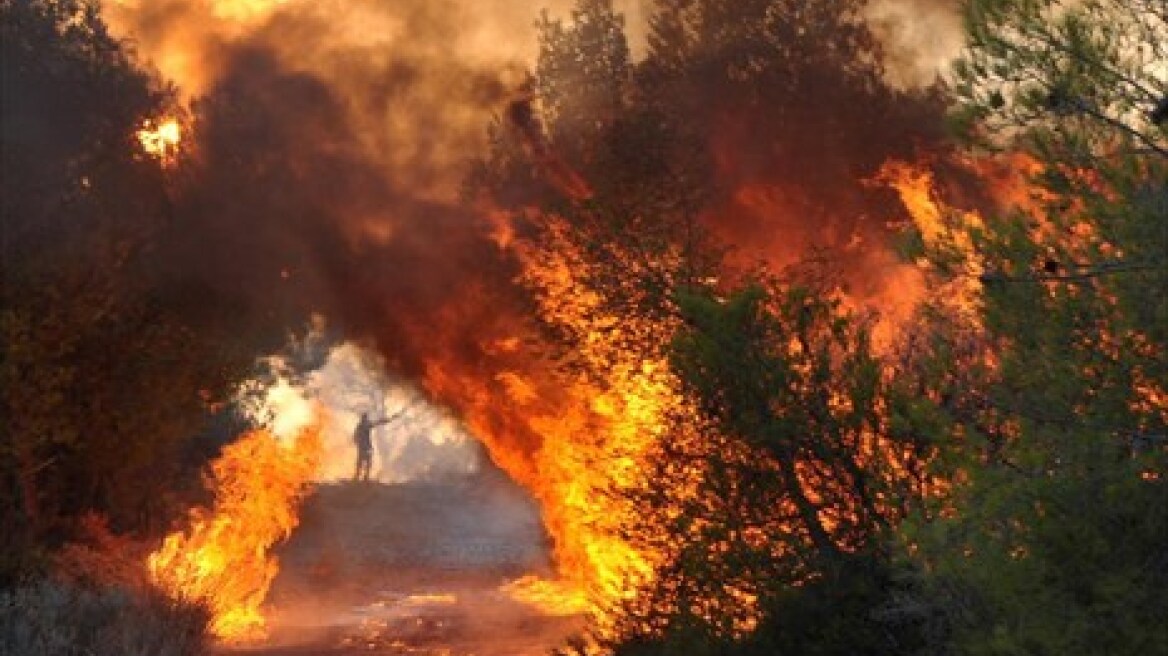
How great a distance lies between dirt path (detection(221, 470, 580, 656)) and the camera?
→ 25.7 meters

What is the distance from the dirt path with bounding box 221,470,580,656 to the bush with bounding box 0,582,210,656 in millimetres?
4292

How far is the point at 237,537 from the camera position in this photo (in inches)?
979

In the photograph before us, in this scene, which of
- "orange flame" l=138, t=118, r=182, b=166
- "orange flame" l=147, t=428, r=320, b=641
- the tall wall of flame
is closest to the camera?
"orange flame" l=147, t=428, r=320, b=641

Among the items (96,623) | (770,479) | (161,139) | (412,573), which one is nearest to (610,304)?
(770,479)

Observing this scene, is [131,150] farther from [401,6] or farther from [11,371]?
[401,6]

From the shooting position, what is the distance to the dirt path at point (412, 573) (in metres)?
25.7

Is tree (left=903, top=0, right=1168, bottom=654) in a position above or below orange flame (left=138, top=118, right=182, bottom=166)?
below

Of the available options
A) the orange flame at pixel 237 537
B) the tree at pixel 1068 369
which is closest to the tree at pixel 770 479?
the tree at pixel 1068 369

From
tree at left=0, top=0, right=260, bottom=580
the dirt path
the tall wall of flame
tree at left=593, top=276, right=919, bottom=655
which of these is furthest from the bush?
the tall wall of flame

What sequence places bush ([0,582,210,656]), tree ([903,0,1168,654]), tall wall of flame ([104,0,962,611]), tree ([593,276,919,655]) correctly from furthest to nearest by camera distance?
tall wall of flame ([104,0,962,611])
bush ([0,582,210,656])
tree ([593,276,919,655])
tree ([903,0,1168,654])

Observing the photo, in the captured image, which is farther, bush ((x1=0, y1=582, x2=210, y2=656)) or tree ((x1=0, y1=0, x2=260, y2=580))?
tree ((x1=0, y1=0, x2=260, y2=580))

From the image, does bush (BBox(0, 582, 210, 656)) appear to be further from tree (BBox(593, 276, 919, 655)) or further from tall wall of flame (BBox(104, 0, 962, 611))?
tall wall of flame (BBox(104, 0, 962, 611))

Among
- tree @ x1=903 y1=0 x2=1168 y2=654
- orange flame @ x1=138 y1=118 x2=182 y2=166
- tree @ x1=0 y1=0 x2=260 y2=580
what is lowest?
tree @ x1=903 y1=0 x2=1168 y2=654

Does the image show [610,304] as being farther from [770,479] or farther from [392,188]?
[392,188]
